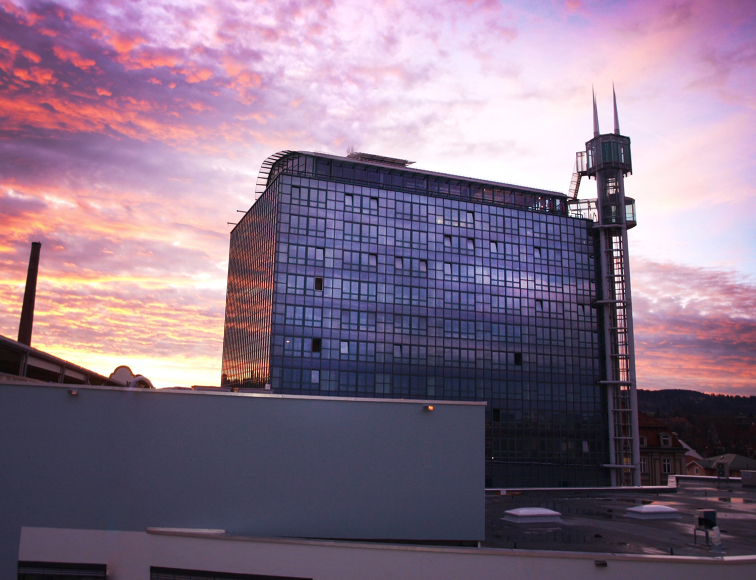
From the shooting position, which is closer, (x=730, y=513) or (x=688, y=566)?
(x=688, y=566)

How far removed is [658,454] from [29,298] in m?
87.5

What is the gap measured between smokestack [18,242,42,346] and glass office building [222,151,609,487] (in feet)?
78.2

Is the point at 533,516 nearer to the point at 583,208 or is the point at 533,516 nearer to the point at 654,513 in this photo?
the point at 654,513

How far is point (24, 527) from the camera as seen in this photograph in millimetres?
21672

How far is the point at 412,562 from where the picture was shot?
757 inches

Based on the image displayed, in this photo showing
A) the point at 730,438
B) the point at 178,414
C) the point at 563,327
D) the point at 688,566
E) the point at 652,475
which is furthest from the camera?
the point at 730,438

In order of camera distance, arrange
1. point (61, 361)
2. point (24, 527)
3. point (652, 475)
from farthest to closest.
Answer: point (652, 475) → point (61, 361) → point (24, 527)

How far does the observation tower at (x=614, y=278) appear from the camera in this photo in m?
78.1

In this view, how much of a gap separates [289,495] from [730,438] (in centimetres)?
17870

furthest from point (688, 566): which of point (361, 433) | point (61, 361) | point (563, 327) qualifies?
point (563, 327)

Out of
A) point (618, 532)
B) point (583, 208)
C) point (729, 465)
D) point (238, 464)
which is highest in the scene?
point (583, 208)

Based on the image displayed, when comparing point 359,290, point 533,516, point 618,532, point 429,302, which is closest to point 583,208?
point 429,302

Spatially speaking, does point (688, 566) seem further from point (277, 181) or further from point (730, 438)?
point (730, 438)

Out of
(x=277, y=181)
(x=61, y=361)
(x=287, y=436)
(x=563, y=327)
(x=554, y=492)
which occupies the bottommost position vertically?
(x=554, y=492)
